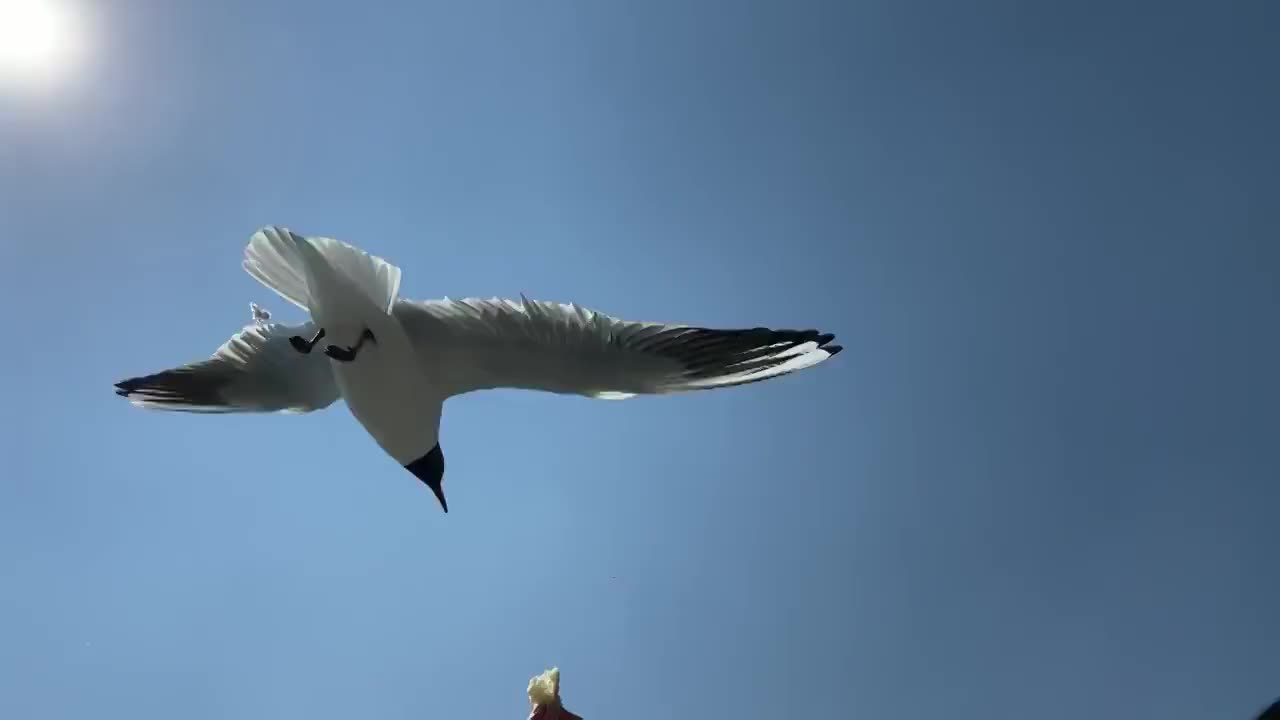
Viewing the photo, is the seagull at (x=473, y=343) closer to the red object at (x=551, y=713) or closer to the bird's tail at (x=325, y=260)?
the bird's tail at (x=325, y=260)

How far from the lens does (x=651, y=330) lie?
3088 mm

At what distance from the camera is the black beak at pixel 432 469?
3.90 metres

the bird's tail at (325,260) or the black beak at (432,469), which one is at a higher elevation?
the bird's tail at (325,260)

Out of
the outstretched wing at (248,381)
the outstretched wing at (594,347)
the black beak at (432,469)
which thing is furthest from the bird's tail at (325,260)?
the black beak at (432,469)

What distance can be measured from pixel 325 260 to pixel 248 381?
2.97ft

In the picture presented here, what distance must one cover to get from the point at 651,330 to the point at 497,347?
0.57 metres

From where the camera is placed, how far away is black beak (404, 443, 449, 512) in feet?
12.8

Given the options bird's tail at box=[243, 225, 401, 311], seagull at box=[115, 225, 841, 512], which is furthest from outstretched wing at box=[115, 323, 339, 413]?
bird's tail at box=[243, 225, 401, 311]

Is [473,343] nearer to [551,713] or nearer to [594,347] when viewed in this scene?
[594,347]

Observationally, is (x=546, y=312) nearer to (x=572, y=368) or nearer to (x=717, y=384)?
(x=572, y=368)

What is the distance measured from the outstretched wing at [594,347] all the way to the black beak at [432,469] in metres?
0.81

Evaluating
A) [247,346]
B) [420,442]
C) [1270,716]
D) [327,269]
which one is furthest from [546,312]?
[1270,716]

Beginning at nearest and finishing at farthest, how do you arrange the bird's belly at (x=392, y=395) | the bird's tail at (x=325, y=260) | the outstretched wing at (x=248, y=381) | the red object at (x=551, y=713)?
the red object at (x=551, y=713) < the bird's tail at (x=325, y=260) < the bird's belly at (x=392, y=395) < the outstretched wing at (x=248, y=381)

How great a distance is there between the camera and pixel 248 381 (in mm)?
3615
